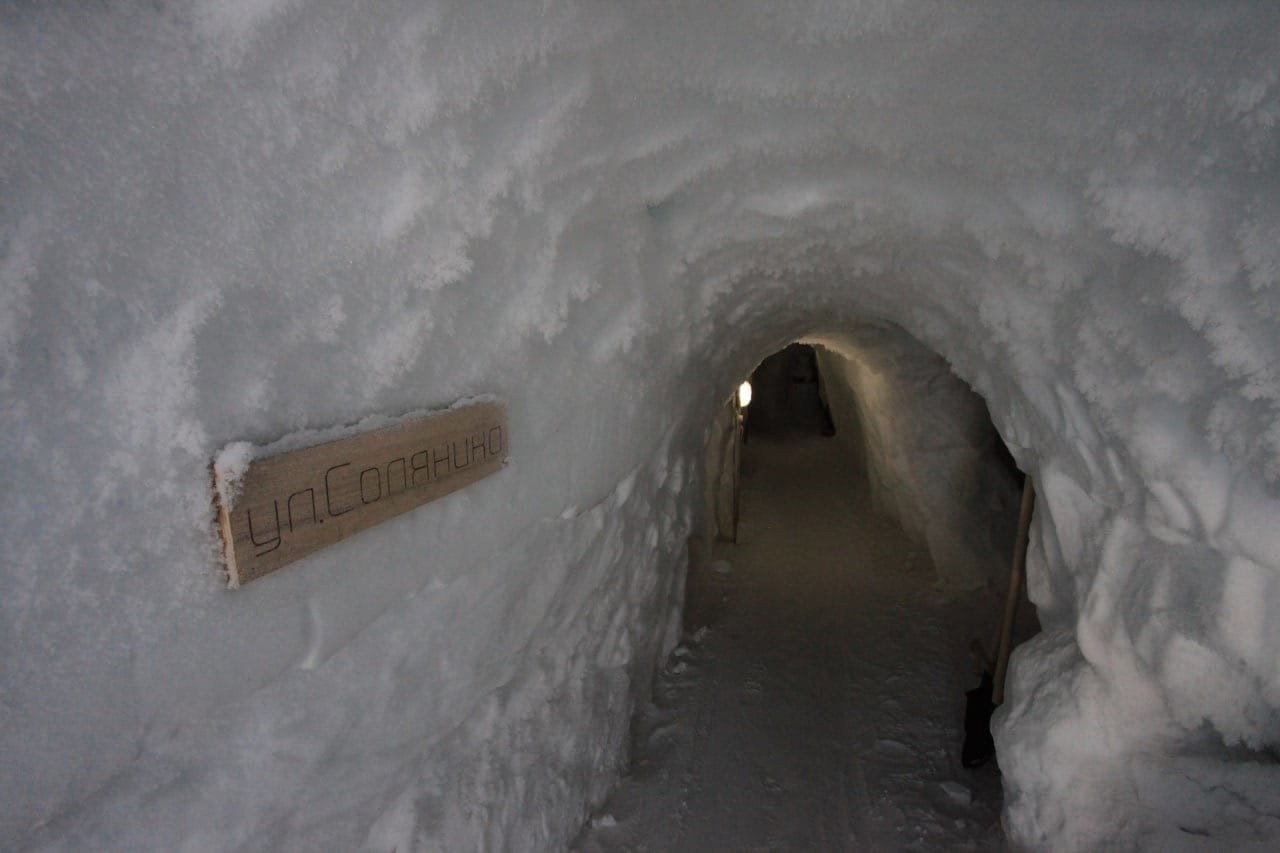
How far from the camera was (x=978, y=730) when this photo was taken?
392 centimetres

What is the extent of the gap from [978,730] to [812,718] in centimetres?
99

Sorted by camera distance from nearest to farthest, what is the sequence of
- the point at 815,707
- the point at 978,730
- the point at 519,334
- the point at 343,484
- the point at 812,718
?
the point at 343,484, the point at 519,334, the point at 978,730, the point at 812,718, the point at 815,707

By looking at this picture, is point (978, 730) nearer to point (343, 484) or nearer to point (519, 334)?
point (519, 334)

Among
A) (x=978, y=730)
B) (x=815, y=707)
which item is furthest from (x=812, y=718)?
(x=978, y=730)

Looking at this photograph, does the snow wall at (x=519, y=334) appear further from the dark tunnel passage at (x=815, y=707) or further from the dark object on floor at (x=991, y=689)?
the dark object on floor at (x=991, y=689)

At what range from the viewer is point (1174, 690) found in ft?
6.12

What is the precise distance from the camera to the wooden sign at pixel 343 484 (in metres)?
1.17

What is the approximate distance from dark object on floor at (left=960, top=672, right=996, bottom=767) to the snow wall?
146cm

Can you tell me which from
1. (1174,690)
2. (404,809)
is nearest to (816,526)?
(1174,690)

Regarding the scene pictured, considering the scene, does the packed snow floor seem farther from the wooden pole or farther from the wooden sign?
the wooden sign

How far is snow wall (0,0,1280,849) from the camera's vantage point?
97cm

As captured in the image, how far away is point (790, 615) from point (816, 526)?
8.56 ft

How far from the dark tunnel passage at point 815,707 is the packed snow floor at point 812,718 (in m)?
0.01

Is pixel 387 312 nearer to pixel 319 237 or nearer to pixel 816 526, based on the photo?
A: pixel 319 237
